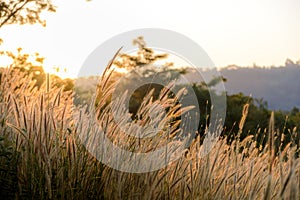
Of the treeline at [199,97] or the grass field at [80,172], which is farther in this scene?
the treeline at [199,97]

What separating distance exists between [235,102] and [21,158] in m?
16.6

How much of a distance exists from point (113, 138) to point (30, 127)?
685 millimetres

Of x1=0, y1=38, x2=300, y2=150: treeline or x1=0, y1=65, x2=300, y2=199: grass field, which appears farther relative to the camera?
x1=0, y1=38, x2=300, y2=150: treeline

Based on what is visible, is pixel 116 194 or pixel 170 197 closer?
pixel 116 194

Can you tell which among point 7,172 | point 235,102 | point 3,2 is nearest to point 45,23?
point 3,2

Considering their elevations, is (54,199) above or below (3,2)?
below

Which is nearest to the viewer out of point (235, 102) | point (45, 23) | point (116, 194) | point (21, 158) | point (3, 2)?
point (116, 194)

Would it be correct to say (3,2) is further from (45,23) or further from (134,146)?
(134,146)

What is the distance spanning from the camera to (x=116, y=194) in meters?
3.23

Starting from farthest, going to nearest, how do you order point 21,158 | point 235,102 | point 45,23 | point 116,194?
point 235,102, point 45,23, point 21,158, point 116,194

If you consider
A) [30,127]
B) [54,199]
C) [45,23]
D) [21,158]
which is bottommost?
[54,199]

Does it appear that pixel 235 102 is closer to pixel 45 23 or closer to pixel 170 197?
pixel 45 23

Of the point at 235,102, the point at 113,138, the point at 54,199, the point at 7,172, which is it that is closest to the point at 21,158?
the point at 7,172

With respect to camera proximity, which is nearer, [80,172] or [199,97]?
[80,172]
